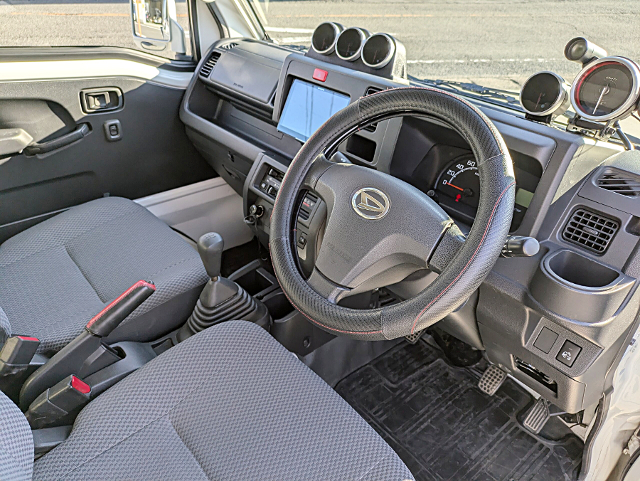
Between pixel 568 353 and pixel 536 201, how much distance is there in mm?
347

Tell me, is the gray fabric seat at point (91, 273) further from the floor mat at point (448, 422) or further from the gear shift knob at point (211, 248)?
the floor mat at point (448, 422)

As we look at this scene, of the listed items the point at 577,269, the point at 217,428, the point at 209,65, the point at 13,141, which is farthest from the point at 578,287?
the point at 13,141

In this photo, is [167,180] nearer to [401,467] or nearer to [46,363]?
[46,363]

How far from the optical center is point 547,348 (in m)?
1.09

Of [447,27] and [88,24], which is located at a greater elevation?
[447,27]

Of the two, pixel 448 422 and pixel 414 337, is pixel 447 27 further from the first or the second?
pixel 448 422

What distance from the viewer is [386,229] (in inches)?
39.3

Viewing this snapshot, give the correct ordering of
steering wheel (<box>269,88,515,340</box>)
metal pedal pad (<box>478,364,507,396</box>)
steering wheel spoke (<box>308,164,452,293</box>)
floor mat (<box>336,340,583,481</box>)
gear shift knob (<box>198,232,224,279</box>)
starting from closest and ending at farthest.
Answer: steering wheel (<box>269,88,515,340</box>) → steering wheel spoke (<box>308,164,452,293</box>) → gear shift knob (<box>198,232,224,279</box>) → floor mat (<box>336,340,583,481</box>) → metal pedal pad (<box>478,364,507,396</box>)

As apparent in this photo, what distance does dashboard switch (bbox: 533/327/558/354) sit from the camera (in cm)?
108

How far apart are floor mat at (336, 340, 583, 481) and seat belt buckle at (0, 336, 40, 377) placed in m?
1.15

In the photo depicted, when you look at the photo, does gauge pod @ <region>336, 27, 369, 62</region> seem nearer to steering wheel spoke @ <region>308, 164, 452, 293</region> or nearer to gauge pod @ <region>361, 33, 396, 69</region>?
gauge pod @ <region>361, 33, 396, 69</region>

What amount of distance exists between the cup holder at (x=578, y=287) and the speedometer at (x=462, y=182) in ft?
1.00

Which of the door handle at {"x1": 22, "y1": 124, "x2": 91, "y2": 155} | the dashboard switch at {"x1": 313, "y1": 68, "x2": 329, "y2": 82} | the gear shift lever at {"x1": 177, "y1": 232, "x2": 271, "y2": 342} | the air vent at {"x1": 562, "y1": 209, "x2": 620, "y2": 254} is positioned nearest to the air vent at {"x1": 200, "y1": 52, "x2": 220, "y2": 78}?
the door handle at {"x1": 22, "y1": 124, "x2": 91, "y2": 155}

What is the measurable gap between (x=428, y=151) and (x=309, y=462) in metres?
0.90
